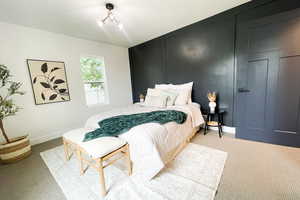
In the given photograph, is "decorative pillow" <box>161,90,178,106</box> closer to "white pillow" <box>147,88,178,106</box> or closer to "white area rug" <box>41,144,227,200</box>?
"white pillow" <box>147,88,178,106</box>

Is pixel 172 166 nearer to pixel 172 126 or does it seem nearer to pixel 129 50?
pixel 172 126

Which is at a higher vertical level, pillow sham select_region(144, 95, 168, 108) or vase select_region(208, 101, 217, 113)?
pillow sham select_region(144, 95, 168, 108)

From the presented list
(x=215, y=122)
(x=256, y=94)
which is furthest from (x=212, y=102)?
(x=256, y=94)

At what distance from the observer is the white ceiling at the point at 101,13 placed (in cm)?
195

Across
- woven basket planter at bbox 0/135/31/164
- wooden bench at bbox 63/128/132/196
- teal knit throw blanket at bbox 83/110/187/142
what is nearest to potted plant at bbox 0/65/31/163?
woven basket planter at bbox 0/135/31/164

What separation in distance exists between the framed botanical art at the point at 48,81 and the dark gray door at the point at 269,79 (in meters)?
3.78

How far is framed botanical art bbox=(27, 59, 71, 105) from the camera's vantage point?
2.63 meters

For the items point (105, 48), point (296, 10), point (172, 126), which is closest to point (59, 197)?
point (172, 126)

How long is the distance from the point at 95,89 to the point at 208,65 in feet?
10.2

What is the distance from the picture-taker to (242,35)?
2.30 metres

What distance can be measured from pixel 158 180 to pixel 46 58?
327 centimetres

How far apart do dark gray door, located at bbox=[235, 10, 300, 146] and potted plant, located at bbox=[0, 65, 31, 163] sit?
3.94 metres

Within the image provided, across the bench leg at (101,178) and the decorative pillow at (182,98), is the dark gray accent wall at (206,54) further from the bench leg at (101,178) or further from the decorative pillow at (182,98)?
the bench leg at (101,178)

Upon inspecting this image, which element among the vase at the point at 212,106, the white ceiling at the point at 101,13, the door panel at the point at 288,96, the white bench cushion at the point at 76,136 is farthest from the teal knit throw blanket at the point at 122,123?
the white ceiling at the point at 101,13
